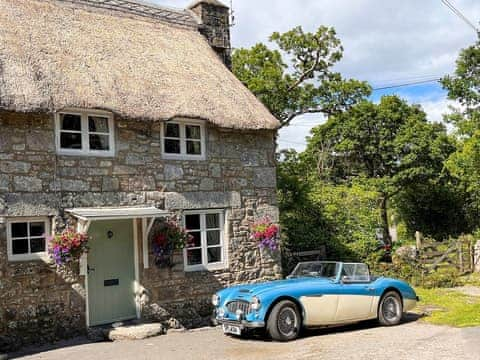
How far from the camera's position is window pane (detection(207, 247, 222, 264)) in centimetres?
1302

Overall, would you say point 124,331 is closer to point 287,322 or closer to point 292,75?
point 287,322

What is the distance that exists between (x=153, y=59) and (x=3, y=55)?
359 centimetres

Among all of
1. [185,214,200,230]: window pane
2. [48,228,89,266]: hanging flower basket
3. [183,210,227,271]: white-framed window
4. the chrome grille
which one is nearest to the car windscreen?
the chrome grille

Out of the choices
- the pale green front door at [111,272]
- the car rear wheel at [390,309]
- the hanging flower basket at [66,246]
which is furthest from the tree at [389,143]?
the hanging flower basket at [66,246]

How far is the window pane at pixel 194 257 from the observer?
12680 millimetres

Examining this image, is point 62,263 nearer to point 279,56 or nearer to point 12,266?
point 12,266

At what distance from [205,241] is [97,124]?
11.5ft

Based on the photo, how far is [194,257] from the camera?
41.9 feet

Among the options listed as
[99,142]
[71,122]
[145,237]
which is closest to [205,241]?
[145,237]

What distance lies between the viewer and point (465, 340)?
9391 millimetres

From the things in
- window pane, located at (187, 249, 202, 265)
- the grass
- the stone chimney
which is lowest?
the grass

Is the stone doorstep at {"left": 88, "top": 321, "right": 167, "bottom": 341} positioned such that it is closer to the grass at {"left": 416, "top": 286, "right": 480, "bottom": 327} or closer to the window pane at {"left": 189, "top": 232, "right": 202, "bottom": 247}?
the window pane at {"left": 189, "top": 232, "right": 202, "bottom": 247}

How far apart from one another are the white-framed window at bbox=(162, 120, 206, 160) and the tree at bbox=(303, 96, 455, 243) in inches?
516

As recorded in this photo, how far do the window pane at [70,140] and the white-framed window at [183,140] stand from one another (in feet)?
6.21
